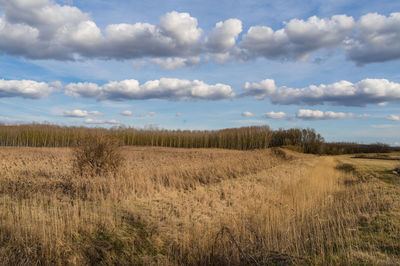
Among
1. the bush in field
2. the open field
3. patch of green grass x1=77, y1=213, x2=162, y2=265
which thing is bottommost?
patch of green grass x1=77, y1=213, x2=162, y2=265

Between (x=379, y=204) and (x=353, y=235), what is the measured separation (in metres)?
1.51

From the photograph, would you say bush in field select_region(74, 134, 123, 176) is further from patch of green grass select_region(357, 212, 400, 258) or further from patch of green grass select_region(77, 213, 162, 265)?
patch of green grass select_region(357, 212, 400, 258)

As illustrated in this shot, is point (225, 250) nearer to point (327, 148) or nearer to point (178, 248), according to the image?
point (178, 248)

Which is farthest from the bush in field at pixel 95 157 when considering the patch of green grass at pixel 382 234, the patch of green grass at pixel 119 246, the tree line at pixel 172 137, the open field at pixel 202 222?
the tree line at pixel 172 137

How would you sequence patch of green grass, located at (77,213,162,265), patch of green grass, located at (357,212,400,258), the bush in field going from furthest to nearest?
the bush in field, patch of green grass, located at (77,213,162,265), patch of green grass, located at (357,212,400,258)

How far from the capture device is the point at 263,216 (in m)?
5.54

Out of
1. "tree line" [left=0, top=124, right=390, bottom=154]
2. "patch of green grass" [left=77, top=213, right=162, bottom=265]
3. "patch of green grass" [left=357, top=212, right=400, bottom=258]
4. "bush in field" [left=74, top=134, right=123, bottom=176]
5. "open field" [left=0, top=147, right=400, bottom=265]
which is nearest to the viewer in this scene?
"patch of green grass" [left=357, top=212, right=400, bottom=258]

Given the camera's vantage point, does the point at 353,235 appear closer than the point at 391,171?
Yes

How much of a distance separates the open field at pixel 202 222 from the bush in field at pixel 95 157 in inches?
27.8

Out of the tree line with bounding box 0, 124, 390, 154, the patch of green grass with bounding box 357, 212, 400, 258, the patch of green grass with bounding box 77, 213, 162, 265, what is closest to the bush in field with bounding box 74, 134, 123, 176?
the patch of green grass with bounding box 77, 213, 162, 265

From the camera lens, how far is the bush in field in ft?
30.3

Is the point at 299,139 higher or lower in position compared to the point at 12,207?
higher

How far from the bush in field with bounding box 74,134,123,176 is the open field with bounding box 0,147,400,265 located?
0.71 m

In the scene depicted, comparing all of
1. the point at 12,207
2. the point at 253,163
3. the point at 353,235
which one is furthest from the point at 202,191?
the point at 253,163
